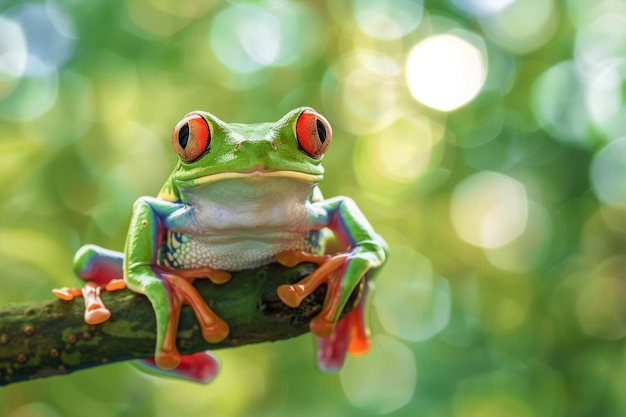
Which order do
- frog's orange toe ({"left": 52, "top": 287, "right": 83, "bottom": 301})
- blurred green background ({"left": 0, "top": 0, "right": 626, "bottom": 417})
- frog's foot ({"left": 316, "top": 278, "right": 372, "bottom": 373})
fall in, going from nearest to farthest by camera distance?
1. frog's orange toe ({"left": 52, "top": 287, "right": 83, "bottom": 301})
2. frog's foot ({"left": 316, "top": 278, "right": 372, "bottom": 373})
3. blurred green background ({"left": 0, "top": 0, "right": 626, "bottom": 417})

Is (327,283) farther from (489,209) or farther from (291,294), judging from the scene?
(489,209)

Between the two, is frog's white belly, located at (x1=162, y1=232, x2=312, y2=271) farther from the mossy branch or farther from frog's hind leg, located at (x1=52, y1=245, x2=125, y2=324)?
frog's hind leg, located at (x1=52, y1=245, x2=125, y2=324)

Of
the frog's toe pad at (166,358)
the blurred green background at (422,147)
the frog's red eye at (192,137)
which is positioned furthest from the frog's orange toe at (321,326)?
the blurred green background at (422,147)

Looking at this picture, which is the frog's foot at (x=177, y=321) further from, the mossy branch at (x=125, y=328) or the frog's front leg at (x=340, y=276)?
the frog's front leg at (x=340, y=276)

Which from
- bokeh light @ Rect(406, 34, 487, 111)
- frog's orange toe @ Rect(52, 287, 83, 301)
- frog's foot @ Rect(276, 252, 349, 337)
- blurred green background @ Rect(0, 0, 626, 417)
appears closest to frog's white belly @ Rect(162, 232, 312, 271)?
frog's foot @ Rect(276, 252, 349, 337)

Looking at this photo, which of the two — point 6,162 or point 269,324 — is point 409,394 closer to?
point 6,162

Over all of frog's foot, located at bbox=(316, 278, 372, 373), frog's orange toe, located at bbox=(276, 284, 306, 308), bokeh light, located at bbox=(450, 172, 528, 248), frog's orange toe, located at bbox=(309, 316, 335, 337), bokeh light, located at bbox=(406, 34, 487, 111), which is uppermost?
bokeh light, located at bbox=(406, 34, 487, 111)

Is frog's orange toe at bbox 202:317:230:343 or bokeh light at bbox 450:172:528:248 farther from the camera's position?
bokeh light at bbox 450:172:528:248
